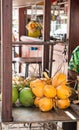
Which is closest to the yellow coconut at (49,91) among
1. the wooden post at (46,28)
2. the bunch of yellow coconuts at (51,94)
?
the bunch of yellow coconuts at (51,94)

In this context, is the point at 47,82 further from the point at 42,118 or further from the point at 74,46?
the point at 74,46

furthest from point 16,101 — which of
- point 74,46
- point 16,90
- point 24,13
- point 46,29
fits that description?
point 24,13

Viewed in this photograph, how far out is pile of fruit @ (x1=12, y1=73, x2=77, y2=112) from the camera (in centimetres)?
144

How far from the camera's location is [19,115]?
1.39m

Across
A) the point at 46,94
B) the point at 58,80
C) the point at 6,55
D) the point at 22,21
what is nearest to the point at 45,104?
the point at 46,94

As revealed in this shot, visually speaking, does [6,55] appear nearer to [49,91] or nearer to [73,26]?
[49,91]

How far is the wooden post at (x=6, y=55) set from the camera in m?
1.31

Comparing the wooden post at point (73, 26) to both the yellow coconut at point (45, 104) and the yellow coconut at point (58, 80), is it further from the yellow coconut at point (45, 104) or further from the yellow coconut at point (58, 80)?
the yellow coconut at point (45, 104)

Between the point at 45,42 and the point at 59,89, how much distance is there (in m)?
0.69

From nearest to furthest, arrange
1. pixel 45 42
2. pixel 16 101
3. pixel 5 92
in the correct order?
1. pixel 5 92
2. pixel 16 101
3. pixel 45 42

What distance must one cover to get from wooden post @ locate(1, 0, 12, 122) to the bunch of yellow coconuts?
18cm

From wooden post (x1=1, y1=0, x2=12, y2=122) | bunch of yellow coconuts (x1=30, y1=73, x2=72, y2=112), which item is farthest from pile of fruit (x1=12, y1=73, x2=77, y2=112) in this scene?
wooden post (x1=1, y1=0, x2=12, y2=122)

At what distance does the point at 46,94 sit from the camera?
1.43 meters

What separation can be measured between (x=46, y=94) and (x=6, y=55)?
0.29 metres
